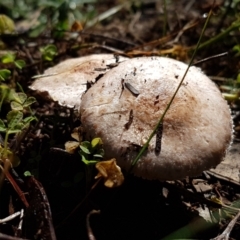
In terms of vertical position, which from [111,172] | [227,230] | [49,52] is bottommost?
[227,230]

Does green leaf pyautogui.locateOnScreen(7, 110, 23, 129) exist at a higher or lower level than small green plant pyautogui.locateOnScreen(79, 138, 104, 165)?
higher

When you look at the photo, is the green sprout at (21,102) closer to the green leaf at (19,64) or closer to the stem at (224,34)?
the green leaf at (19,64)

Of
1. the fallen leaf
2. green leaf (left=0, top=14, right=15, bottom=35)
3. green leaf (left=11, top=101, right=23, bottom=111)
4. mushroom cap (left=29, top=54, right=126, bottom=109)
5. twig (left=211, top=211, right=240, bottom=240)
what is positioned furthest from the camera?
green leaf (left=0, top=14, right=15, bottom=35)

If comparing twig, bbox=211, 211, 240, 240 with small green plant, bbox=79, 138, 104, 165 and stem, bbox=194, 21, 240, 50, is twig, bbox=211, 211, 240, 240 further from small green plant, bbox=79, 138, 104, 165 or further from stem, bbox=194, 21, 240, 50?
stem, bbox=194, 21, 240, 50

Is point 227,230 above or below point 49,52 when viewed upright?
below

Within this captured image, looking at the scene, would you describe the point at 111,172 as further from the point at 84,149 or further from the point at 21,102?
the point at 21,102

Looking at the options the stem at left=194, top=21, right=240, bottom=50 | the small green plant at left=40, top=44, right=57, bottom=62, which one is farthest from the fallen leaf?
the stem at left=194, top=21, right=240, bottom=50

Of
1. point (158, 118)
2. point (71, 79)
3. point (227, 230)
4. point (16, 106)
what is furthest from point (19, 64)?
point (227, 230)

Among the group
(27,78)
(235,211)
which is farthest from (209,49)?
(235,211)
